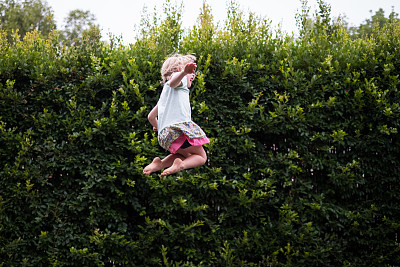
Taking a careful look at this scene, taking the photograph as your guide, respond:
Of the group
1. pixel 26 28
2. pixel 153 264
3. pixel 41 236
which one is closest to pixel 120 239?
pixel 153 264

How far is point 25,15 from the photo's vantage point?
24.8 m

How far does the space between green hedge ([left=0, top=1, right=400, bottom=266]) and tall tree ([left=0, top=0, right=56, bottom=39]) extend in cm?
2066

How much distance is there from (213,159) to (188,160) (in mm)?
2862

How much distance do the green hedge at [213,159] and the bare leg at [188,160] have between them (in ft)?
8.41

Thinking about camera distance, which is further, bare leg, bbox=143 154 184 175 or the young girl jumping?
bare leg, bbox=143 154 184 175

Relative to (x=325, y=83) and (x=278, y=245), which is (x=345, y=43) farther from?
(x=278, y=245)

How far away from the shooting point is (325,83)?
559cm

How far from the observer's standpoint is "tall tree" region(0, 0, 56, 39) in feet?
79.2

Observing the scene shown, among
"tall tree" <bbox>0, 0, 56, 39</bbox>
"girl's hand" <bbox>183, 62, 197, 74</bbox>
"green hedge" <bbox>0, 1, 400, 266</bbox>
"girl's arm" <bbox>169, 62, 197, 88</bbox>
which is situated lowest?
"green hedge" <bbox>0, 1, 400, 266</bbox>

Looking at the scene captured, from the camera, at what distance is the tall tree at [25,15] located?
24.1 metres

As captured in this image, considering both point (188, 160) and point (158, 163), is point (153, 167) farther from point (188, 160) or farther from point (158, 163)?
point (188, 160)

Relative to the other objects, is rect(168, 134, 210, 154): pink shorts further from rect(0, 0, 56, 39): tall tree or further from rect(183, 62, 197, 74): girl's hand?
rect(0, 0, 56, 39): tall tree

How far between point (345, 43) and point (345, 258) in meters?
3.18

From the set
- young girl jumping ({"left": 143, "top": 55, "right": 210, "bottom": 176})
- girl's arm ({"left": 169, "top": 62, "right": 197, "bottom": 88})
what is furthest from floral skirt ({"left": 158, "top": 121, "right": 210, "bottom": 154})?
girl's arm ({"left": 169, "top": 62, "right": 197, "bottom": 88})
